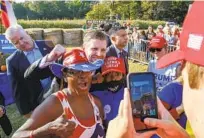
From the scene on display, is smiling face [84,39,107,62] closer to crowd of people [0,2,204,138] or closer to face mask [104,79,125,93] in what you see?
crowd of people [0,2,204,138]

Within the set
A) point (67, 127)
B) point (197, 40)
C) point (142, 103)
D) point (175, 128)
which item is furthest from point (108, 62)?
point (197, 40)

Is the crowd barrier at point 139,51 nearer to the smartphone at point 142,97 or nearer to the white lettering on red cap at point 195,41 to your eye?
the smartphone at point 142,97

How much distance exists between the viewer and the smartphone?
5.17 feet

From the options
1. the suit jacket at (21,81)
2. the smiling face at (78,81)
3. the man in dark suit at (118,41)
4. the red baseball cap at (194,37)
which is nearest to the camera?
the red baseball cap at (194,37)

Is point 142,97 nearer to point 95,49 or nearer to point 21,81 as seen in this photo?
point 95,49

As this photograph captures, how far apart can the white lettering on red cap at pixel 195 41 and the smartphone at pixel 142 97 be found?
21.5 inches

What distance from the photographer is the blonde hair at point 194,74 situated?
1063 mm

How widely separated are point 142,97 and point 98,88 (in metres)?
1.45

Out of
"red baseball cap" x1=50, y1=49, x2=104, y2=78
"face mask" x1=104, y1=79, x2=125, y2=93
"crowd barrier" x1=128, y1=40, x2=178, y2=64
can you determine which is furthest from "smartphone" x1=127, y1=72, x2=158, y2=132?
"crowd barrier" x1=128, y1=40, x2=178, y2=64

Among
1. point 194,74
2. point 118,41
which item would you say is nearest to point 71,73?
point 194,74

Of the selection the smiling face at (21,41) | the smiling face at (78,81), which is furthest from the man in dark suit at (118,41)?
the smiling face at (78,81)

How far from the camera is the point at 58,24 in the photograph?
112ft

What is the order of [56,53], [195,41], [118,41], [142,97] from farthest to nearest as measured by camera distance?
1. [118,41]
2. [56,53]
3. [142,97]
4. [195,41]

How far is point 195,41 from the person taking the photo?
1.07 meters
